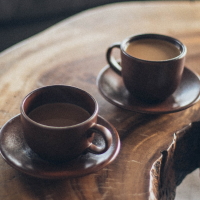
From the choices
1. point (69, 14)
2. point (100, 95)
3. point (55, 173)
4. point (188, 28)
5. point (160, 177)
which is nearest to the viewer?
point (55, 173)

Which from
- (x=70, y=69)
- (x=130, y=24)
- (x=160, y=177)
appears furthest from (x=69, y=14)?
(x=160, y=177)

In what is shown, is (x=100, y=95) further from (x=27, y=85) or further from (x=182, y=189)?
(x=182, y=189)

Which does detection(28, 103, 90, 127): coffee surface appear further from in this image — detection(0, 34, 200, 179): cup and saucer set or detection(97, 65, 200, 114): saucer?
detection(97, 65, 200, 114): saucer

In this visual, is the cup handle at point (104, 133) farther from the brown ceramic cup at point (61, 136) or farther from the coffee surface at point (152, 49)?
the coffee surface at point (152, 49)

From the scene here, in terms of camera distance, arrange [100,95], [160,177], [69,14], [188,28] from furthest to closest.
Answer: [69,14]
[188,28]
[100,95]
[160,177]

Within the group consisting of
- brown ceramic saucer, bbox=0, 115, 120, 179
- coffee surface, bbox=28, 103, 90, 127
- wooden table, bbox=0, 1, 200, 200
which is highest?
coffee surface, bbox=28, 103, 90, 127

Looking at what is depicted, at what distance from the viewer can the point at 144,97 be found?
716 mm

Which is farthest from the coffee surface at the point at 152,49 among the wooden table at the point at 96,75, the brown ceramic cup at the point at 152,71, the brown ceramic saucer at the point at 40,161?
the brown ceramic saucer at the point at 40,161

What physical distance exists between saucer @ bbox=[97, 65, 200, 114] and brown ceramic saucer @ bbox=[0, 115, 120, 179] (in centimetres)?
14

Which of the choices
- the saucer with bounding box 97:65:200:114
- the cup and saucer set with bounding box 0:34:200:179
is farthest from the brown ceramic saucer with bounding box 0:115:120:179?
the saucer with bounding box 97:65:200:114

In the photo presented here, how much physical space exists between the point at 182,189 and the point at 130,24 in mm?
523

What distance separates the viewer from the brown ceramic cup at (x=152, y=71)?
0.68 metres

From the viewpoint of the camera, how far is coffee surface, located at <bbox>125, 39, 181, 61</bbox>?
2.42 ft

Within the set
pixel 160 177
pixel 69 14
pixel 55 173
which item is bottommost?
pixel 69 14
